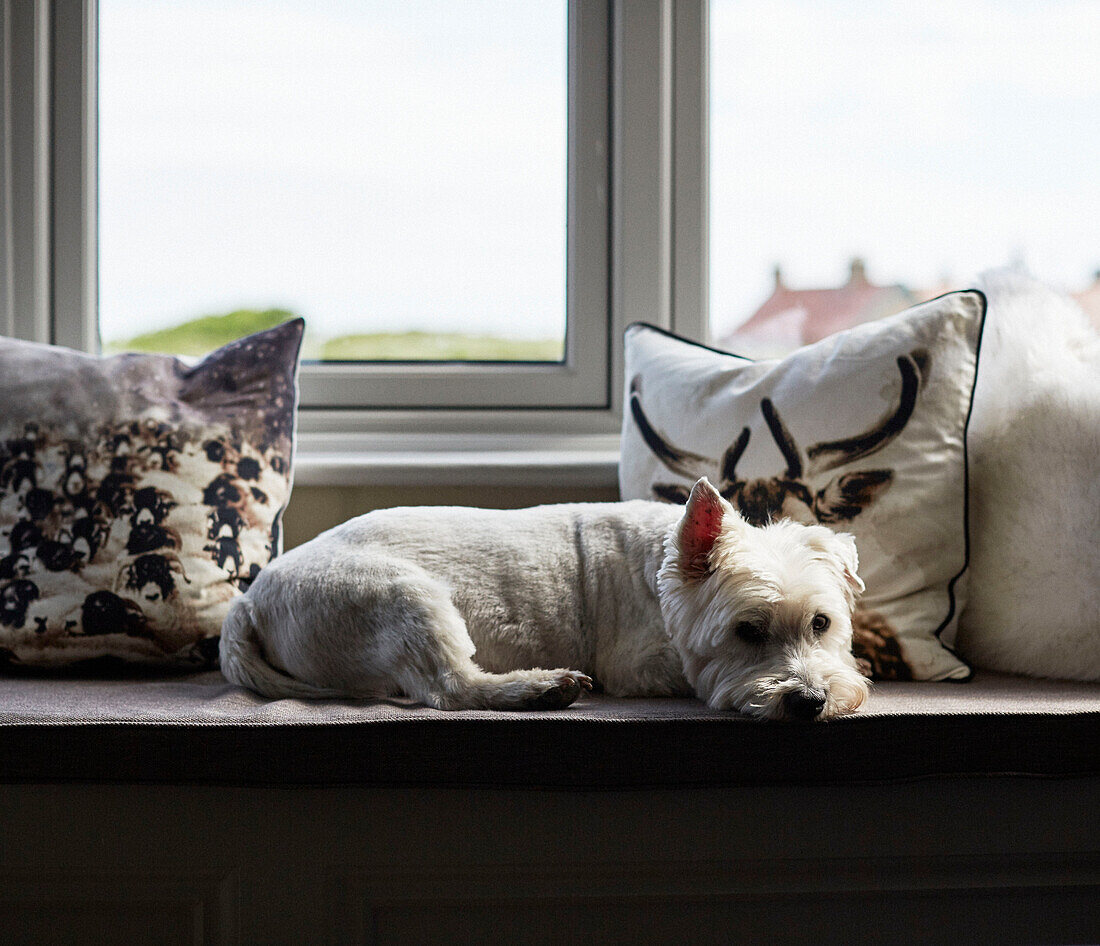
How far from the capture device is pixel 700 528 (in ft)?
3.86

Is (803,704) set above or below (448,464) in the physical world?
below

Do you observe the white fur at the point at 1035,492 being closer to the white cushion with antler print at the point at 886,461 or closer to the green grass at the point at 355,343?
the white cushion with antler print at the point at 886,461

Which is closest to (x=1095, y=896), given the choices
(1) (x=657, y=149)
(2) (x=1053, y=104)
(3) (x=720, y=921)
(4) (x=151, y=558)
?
(3) (x=720, y=921)

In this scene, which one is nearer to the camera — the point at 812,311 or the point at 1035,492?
the point at 1035,492

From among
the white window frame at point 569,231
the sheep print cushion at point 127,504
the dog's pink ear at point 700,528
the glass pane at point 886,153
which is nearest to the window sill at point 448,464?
the white window frame at point 569,231

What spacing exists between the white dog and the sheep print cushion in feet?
0.66

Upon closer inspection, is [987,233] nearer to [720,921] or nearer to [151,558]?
[720,921]

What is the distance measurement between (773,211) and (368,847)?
1.72m

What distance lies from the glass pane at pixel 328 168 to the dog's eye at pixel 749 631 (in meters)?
1.20

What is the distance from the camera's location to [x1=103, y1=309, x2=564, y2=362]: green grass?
2.12 meters

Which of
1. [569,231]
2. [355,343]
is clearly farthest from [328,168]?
[569,231]

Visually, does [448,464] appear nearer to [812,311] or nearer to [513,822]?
[513,822]

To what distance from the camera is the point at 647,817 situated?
1.09 m

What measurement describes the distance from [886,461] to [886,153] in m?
1.10
